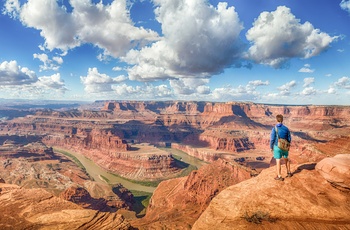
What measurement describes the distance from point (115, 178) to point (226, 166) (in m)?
63.8

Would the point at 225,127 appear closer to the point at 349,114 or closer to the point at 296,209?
the point at 349,114

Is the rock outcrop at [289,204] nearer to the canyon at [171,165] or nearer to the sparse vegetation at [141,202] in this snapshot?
the canyon at [171,165]

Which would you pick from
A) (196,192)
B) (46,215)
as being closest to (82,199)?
(196,192)

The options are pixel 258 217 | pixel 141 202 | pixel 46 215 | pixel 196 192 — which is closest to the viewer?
pixel 258 217

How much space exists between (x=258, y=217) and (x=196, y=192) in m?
42.6

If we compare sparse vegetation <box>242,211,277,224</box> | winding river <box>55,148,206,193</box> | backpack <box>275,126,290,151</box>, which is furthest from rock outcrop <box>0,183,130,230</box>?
winding river <box>55,148,206,193</box>

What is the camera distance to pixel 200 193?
5225cm

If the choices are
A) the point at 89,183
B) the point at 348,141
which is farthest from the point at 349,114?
the point at 89,183

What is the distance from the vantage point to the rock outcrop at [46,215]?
17125 millimetres

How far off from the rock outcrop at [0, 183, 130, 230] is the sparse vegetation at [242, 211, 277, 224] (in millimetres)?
10607

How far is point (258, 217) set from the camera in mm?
11812

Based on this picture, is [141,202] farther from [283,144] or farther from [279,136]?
[279,136]

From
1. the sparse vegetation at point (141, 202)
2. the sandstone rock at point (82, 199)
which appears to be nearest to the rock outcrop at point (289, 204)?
the sandstone rock at point (82, 199)

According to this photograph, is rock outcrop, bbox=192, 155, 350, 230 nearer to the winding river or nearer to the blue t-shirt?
the blue t-shirt
